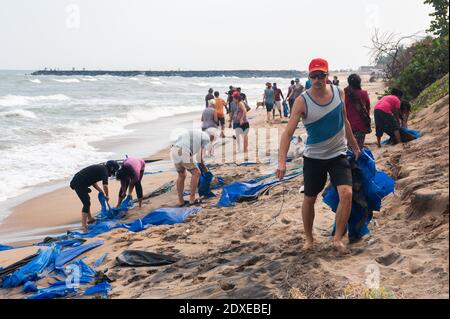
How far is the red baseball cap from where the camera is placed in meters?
4.05

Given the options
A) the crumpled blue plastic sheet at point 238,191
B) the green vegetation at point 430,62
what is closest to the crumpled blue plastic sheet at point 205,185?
the crumpled blue plastic sheet at point 238,191

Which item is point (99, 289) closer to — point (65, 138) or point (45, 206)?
point (45, 206)

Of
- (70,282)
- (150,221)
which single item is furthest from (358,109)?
(70,282)

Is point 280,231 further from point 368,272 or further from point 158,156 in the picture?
point 158,156

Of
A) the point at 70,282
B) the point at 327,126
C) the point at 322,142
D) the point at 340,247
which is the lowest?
the point at 70,282

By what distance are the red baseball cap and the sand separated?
1.50 meters

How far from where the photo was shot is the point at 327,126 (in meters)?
4.13

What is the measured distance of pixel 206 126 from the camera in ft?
34.7

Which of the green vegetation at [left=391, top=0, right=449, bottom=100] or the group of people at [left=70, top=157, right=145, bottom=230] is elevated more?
the green vegetation at [left=391, top=0, right=449, bottom=100]

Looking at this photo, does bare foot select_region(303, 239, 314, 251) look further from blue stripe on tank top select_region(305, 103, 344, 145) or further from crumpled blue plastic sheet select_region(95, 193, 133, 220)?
crumpled blue plastic sheet select_region(95, 193, 133, 220)

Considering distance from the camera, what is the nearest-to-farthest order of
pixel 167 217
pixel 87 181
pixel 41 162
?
pixel 167 217, pixel 87 181, pixel 41 162

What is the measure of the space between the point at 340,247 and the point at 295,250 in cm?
44

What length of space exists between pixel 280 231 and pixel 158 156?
874cm

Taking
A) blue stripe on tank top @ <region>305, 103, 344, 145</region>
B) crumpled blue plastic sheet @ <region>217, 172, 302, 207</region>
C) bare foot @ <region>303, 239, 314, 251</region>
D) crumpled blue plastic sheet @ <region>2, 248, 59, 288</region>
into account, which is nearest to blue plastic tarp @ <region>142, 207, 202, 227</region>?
crumpled blue plastic sheet @ <region>217, 172, 302, 207</region>
